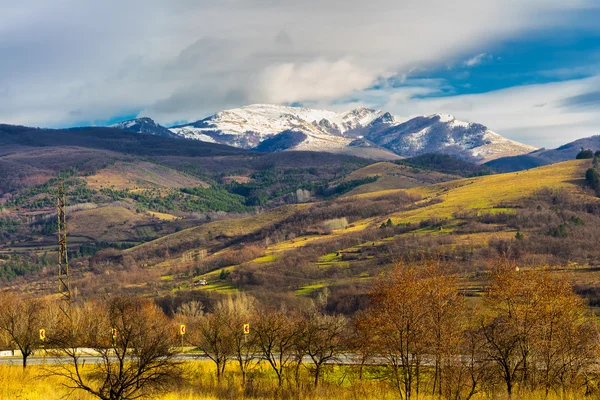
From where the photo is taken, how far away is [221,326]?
213 ft

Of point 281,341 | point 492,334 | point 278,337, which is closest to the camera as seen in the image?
point 492,334

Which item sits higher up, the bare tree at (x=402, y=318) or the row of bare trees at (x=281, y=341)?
the bare tree at (x=402, y=318)

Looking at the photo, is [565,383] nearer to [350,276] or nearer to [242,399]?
[242,399]

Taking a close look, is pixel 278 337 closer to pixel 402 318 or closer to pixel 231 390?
pixel 231 390

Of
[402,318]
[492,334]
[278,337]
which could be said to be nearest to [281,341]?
[278,337]

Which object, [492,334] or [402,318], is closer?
[402,318]

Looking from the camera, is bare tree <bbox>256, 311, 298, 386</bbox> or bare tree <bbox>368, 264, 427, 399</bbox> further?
bare tree <bbox>256, 311, 298, 386</bbox>

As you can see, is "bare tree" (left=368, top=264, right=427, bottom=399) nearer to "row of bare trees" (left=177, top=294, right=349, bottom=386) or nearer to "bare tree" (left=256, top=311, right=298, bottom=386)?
"row of bare trees" (left=177, top=294, right=349, bottom=386)

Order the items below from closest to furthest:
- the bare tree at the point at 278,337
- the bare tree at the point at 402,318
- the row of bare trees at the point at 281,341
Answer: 1. the bare tree at the point at 402,318
2. the bare tree at the point at 278,337
3. the row of bare trees at the point at 281,341

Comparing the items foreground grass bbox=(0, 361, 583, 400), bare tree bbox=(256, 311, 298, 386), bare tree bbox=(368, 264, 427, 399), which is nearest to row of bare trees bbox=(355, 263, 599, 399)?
bare tree bbox=(368, 264, 427, 399)

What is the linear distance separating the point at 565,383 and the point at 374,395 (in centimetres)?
1214

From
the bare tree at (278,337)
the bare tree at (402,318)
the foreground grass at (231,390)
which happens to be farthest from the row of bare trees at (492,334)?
the bare tree at (278,337)

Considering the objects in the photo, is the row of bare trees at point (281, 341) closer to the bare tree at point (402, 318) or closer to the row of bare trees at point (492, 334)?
the row of bare trees at point (492, 334)

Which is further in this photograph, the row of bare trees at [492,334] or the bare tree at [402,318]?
the row of bare trees at [492,334]
